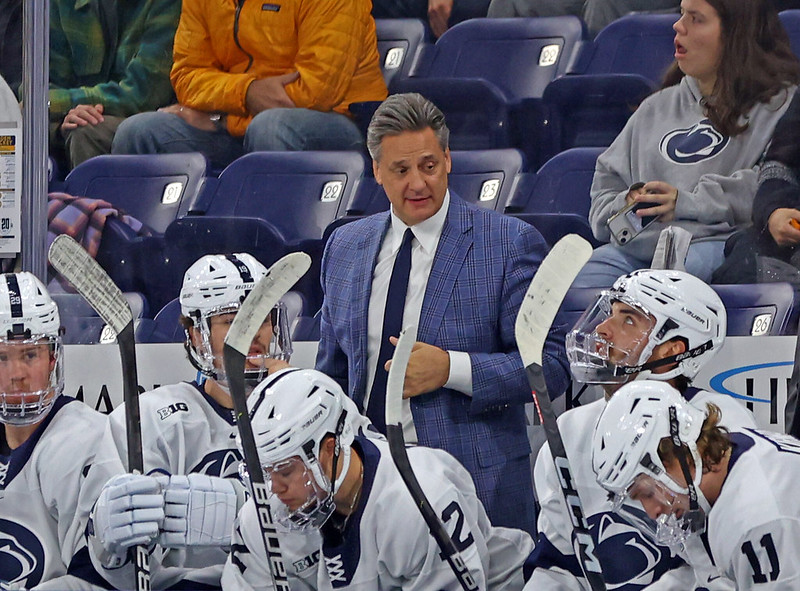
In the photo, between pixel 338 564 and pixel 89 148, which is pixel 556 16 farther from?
pixel 338 564

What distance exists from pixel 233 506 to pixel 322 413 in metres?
0.34

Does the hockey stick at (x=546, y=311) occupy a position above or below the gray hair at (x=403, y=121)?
below

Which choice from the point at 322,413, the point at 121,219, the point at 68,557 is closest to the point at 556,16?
the point at 121,219

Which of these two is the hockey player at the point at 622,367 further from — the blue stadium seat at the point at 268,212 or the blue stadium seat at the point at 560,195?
the blue stadium seat at the point at 268,212

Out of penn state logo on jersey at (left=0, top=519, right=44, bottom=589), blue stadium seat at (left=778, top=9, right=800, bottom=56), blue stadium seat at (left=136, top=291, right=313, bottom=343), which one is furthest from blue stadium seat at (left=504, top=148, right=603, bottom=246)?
penn state logo on jersey at (left=0, top=519, right=44, bottom=589)

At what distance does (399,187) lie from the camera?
9.18 ft

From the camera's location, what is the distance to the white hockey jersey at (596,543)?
229 centimetres

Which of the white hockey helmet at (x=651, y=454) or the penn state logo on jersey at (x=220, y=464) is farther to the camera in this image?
the penn state logo on jersey at (x=220, y=464)

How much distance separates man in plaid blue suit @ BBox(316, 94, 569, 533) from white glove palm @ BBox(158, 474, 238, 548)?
20.2 inches

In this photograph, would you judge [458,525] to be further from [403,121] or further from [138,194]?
[138,194]

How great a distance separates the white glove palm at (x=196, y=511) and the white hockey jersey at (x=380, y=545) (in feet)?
0.17

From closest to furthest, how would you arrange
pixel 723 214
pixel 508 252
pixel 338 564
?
1. pixel 338 564
2. pixel 508 252
3. pixel 723 214


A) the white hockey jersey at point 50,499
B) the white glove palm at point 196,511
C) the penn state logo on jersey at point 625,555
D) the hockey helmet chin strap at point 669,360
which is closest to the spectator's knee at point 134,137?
the white hockey jersey at point 50,499

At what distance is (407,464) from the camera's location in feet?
7.27
